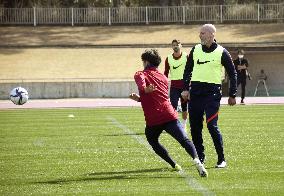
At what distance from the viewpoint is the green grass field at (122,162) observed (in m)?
11.6

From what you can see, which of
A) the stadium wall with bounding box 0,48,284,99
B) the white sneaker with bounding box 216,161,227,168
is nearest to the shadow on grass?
the white sneaker with bounding box 216,161,227,168

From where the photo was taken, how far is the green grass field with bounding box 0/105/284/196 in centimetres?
1158

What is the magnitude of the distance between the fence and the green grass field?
37.8 meters

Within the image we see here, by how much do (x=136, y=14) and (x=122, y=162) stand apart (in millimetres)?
48537

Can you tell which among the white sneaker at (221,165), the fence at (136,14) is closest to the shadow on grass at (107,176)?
the white sneaker at (221,165)

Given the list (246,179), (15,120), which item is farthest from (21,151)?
(15,120)

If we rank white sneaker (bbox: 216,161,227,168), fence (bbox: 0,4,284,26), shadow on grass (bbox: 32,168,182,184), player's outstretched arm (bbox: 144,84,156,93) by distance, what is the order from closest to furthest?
shadow on grass (bbox: 32,168,182,184)
player's outstretched arm (bbox: 144,84,156,93)
white sneaker (bbox: 216,161,227,168)
fence (bbox: 0,4,284,26)

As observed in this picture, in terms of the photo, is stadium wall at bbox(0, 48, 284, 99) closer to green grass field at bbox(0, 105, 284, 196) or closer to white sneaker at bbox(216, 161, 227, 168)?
green grass field at bbox(0, 105, 284, 196)

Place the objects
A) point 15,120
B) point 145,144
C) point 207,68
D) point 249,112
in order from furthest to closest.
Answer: point 249,112, point 15,120, point 145,144, point 207,68

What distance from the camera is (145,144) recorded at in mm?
18094

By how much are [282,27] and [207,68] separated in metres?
46.3

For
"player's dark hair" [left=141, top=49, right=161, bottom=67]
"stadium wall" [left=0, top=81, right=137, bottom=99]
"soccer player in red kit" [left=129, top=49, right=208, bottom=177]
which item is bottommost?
"stadium wall" [left=0, top=81, right=137, bottom=99]

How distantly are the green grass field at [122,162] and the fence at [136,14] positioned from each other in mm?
37787

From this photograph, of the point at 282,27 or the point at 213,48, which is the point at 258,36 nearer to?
the point at 282,27
